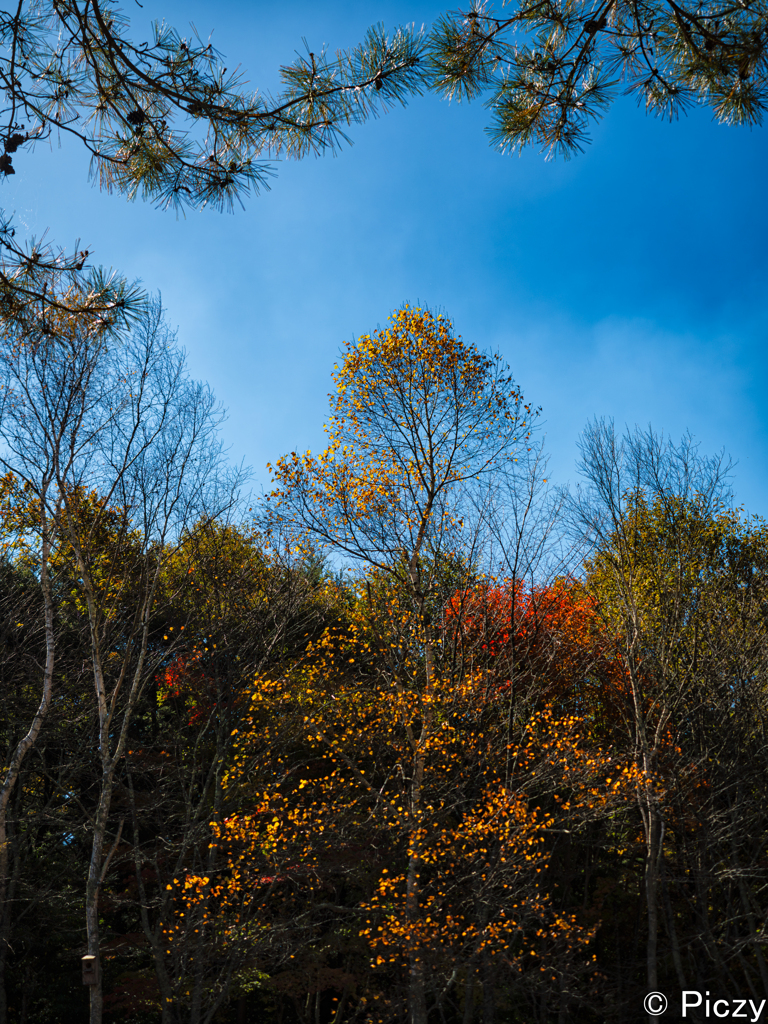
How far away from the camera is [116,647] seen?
11062 millimetres

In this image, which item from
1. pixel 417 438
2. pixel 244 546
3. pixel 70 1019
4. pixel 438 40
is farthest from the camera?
pixel 244 546

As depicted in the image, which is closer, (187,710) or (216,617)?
(216,617)

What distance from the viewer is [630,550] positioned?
36.4 feet

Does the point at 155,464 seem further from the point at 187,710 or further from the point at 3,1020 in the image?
the point at 3,1020

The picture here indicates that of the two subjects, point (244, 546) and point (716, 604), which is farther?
point (244, 546)

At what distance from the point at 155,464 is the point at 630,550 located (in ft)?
26.0

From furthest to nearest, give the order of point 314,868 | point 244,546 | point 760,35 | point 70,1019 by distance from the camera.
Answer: point 244,546 < point 70,1019 < point 314,868 < point 760,35

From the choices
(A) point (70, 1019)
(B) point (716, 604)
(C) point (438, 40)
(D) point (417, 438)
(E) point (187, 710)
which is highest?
(D) point (417, 438)

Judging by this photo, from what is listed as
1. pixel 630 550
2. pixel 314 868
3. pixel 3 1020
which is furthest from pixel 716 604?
pixel 3 1020

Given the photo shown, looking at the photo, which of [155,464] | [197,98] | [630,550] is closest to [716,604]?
[630,550]

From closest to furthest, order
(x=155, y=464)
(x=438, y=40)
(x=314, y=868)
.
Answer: (x=438, y=40)
(x=155, y=464)
(x=314, y=868)

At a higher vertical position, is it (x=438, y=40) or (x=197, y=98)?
(x=438, y=40)

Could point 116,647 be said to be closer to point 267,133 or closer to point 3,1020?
point 3,1020

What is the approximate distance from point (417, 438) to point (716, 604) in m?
5.93
